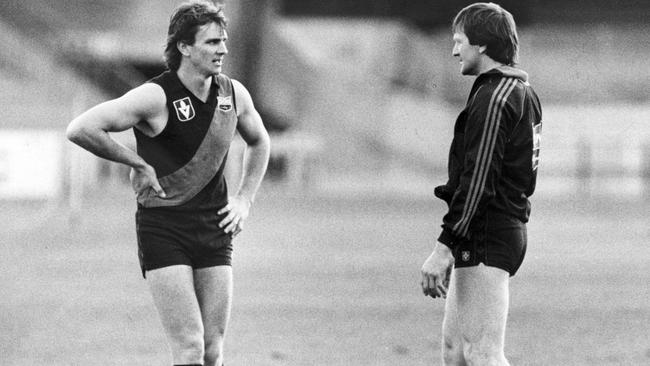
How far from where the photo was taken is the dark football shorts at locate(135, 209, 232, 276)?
600 centimetres

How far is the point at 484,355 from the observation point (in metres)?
5.47

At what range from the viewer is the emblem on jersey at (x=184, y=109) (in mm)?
5961

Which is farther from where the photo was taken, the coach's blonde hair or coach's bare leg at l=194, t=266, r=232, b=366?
coach's bare leg at l=194, t=266, r=232, b=366

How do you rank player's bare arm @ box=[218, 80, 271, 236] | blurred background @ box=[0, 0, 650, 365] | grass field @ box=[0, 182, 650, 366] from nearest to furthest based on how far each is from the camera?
player's bare arm @ box=[218, 80, 271, 236]
grass field @ box=[0, 182, 650, 366]
blurred background @ box=[0, 0, 650, 365]

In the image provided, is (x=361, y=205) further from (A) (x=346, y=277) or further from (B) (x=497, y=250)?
(B) (x=497, y=250)

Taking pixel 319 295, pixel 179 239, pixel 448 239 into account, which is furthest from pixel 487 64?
pixel 319 295

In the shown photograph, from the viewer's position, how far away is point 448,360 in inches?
227

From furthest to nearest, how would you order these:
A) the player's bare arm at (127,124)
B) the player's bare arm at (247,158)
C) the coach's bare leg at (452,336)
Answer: the player's bare arm at (247,158)
the player's bare arm at (127,124)
the coach's bare leg at (452,336)

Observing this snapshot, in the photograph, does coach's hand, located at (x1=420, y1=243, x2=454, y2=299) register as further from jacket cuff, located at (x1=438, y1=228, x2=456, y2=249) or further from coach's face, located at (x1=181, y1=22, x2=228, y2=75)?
coach's face, located at (x1=181, y1=22, x2=228, y2=75)

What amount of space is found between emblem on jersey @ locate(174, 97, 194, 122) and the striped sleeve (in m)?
1.37

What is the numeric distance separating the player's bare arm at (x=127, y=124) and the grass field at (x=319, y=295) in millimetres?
3047

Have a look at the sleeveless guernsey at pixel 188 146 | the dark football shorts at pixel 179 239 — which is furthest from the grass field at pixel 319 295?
the sleeveless guernsey at pixel 188 146

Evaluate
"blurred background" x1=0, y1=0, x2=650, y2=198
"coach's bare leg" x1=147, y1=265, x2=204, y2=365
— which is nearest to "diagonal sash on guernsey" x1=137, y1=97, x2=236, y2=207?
"coach's bare leg" x1=147, y1=265, x2=204, y2=365

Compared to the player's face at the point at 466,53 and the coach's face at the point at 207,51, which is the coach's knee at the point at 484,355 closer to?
the player's face at the point at 466,53
